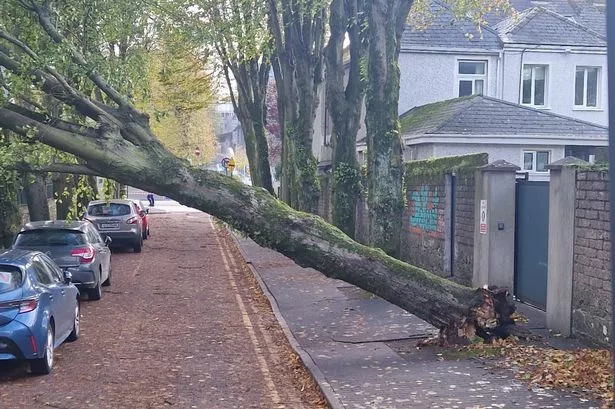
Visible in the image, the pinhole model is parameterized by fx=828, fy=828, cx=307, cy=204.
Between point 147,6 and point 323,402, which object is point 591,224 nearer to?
point 323,402

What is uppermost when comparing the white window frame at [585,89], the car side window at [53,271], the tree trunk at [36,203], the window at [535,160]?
the white window frame at [585,89]

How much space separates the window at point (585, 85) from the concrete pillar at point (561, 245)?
67.2ft

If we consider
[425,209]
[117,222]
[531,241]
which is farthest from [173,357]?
[117,222]

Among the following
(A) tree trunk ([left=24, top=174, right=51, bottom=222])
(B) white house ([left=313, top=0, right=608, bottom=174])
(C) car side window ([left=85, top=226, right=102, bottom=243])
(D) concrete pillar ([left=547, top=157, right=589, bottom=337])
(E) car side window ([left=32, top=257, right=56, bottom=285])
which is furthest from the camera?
(B) white house ([left=313, top=0, right=608, bottom=174])

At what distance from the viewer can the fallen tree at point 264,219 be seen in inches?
409

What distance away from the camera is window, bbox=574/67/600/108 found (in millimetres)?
30281

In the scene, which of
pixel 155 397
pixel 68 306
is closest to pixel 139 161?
pixel 68 306

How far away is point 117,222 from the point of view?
85.0 ft

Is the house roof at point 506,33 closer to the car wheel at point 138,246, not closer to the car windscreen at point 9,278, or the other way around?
the car wheel at point 138,246

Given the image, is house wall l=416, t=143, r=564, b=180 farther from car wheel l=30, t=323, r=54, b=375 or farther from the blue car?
car wheel l=30, t=323, r=54, b=375

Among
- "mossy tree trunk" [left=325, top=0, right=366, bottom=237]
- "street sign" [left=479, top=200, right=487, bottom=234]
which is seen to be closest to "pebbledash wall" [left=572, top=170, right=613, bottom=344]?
"street sign" [left=479, top=200, right=487, bottom=234]

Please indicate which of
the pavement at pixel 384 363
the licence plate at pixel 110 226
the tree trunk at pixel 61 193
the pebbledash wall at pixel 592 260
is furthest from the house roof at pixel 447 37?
the pebbledash wall at pixel 592 260

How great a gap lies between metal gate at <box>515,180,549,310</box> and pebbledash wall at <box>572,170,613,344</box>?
1.72 m

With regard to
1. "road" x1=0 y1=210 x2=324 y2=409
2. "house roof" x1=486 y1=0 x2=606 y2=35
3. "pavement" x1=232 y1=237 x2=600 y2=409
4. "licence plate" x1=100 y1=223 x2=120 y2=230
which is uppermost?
"house roof" x1=486 y1=0 x2=606 y2=35
